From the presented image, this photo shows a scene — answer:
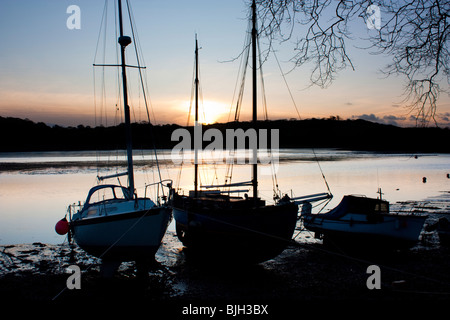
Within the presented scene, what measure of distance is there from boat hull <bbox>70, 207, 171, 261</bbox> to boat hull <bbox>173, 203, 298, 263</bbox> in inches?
82.4

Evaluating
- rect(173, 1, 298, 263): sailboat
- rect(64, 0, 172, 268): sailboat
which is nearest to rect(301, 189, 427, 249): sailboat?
rect(173, 1, 298, 263): sailboat

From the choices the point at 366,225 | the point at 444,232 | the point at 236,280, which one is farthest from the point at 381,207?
the point at 236,280

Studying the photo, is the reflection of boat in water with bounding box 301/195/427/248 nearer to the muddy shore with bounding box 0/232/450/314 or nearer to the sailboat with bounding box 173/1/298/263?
the muddy shore with bounding box 0/232/450/314

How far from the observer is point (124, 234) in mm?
13602

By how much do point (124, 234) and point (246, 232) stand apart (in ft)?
15.1

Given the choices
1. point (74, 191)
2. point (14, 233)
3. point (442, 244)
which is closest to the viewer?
point (442, 244)

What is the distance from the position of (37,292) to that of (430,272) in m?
13.7

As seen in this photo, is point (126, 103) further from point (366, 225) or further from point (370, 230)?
point (370, 230)

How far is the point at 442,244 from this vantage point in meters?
17.6

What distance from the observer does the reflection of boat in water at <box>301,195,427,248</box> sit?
653 inches

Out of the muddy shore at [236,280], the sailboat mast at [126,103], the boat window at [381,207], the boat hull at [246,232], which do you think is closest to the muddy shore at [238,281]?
the muddy shore at [236,280]
